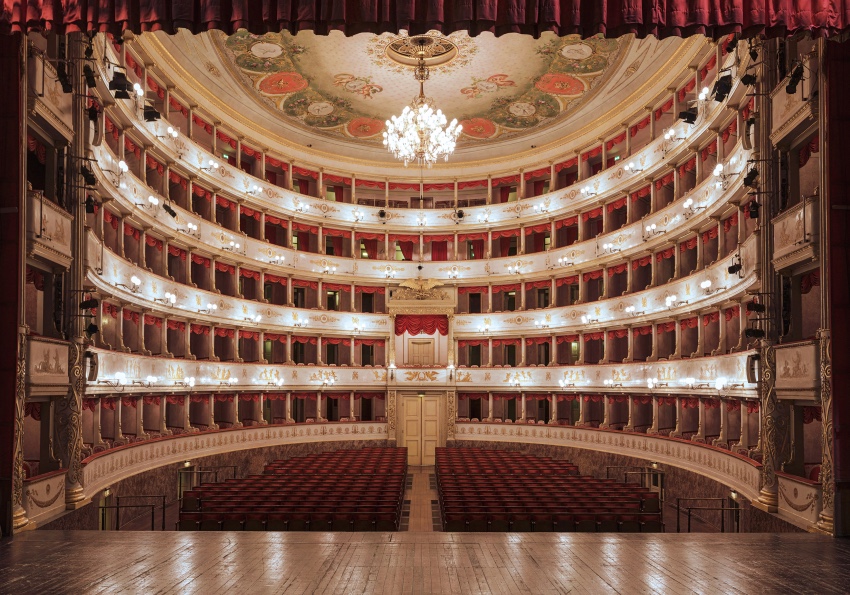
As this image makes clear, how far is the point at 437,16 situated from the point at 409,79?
19215 mm

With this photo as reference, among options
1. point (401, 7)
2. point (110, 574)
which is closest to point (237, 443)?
point (110, 574)

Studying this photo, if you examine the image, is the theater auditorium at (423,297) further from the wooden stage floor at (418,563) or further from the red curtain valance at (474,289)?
the red curtain valance at (474,289)

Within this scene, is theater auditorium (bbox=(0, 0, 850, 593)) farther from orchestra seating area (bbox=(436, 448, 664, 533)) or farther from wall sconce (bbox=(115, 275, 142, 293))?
wall sconce (bbox=(115, 275, 142, 293))

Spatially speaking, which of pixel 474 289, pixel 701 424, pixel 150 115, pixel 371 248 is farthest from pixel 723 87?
pixel 371 248

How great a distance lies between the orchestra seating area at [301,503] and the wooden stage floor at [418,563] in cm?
336

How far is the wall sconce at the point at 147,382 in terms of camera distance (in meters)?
22.1

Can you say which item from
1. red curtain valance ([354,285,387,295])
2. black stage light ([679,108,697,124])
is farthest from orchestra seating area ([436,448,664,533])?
red curtain valance ([354,285,387,295])

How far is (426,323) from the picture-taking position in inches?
1460

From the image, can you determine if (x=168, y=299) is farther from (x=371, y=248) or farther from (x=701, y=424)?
(x=701, y=424)

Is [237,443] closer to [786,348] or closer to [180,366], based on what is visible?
[180,366]

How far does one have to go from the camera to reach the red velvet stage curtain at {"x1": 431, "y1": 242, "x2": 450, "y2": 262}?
128 ft

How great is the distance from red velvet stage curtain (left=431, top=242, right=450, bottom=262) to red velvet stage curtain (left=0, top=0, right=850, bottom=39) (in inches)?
1106

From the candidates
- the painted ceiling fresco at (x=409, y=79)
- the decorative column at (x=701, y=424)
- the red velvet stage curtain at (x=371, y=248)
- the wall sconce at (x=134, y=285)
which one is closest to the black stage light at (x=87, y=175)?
the wall sconce at (x=134, y=285)

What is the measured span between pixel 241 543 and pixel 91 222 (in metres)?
11.5
